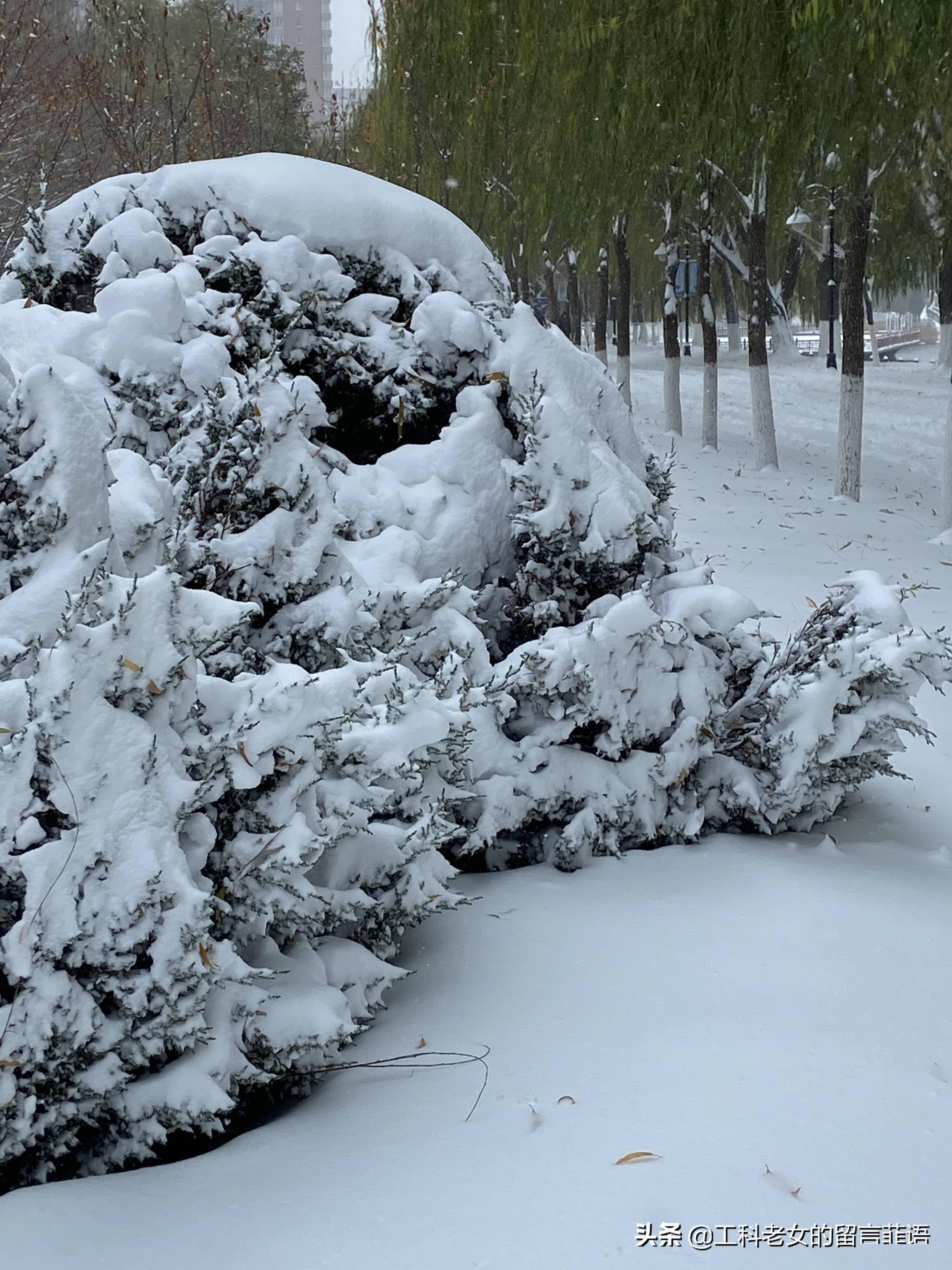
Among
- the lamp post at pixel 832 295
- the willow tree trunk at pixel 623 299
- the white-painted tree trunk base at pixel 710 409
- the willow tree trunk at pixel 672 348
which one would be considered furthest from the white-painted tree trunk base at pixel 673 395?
the lamp post at pixel 832 295

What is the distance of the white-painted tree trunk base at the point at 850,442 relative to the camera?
40.8ft

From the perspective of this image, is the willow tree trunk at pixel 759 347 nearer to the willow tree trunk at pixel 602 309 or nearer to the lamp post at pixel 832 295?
the willow tree trunk at pixel 602 309

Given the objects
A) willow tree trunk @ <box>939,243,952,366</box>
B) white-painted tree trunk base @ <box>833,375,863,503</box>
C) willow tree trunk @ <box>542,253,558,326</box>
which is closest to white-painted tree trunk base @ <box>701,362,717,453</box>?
white-painted tree trunk base @ <box>833,375,863,503</box>

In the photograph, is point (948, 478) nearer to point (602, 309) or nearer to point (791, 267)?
point (602, 309)

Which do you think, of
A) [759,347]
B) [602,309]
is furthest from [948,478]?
[602,309]

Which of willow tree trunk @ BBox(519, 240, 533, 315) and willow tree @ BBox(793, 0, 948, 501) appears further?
willow tree trunk @ BBox(519, 240, 533, 315)

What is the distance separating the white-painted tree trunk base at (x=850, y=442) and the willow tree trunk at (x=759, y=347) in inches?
87.1

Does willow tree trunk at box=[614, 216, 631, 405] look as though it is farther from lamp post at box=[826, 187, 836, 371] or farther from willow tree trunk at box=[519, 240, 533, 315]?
lamp post at box=[826, 187, 836, 371]

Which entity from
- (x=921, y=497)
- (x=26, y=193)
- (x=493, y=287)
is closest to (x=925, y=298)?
(x=921, y=497)

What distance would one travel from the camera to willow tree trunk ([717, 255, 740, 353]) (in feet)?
104

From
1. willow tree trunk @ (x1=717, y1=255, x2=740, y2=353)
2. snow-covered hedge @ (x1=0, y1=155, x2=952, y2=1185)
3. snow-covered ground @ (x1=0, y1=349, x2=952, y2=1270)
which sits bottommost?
snow-covered ground @ (x1=0, y1=349, x2=952, y2=1270)

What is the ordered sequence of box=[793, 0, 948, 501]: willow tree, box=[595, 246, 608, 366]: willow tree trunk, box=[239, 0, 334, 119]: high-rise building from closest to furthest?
1. box=[793, 0, 948, 501]: willow tree
2. box=[595, 246, 608, 366]: willow tree trunk
3. box=[239, 0, 334, 119]: high-rise building

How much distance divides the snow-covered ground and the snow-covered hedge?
166 mm

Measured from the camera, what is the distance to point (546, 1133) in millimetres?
2166
